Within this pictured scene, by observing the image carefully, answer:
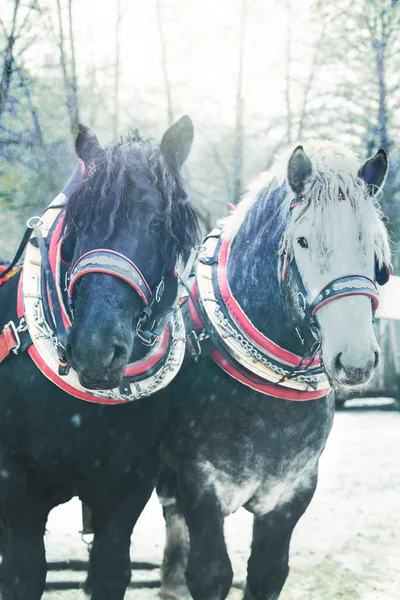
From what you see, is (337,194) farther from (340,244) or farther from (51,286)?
(51,286)

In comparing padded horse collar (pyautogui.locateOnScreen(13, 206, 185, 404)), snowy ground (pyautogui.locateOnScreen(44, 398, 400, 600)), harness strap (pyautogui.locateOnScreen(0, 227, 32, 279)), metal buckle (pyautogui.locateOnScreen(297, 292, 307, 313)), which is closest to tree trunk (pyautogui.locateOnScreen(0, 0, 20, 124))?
snowy ground (pyautogui.locateOnScreen(44, 398, 400, 600))

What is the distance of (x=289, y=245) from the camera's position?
259cm

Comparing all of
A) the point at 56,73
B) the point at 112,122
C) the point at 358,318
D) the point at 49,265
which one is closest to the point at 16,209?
the point at 56,73

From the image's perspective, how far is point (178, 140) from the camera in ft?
8.18

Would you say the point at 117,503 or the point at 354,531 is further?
the point at 354,531

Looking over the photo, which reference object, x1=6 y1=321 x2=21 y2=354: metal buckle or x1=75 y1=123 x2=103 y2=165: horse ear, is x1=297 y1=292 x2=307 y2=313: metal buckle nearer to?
x1=75 y1=123 x2=103 y2=165: horse ear

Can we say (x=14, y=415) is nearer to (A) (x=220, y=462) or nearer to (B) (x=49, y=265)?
(B) (x=49, y=265)

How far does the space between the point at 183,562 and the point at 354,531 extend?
5.82 ft

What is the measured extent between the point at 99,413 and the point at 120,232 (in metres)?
0.66

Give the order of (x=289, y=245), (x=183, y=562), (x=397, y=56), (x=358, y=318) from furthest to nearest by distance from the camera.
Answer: (x=397, y=56)
(x=183, y=562)
(x=289, y=245)
(x=358, y=318)

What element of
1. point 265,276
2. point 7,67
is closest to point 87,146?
point 265,276

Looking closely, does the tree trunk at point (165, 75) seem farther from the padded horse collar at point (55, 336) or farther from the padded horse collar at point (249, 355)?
the padded horse collar at point (55, 336)

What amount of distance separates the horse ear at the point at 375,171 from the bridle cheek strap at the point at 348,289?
42 centimetres

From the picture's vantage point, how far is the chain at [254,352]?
9.23 ft
